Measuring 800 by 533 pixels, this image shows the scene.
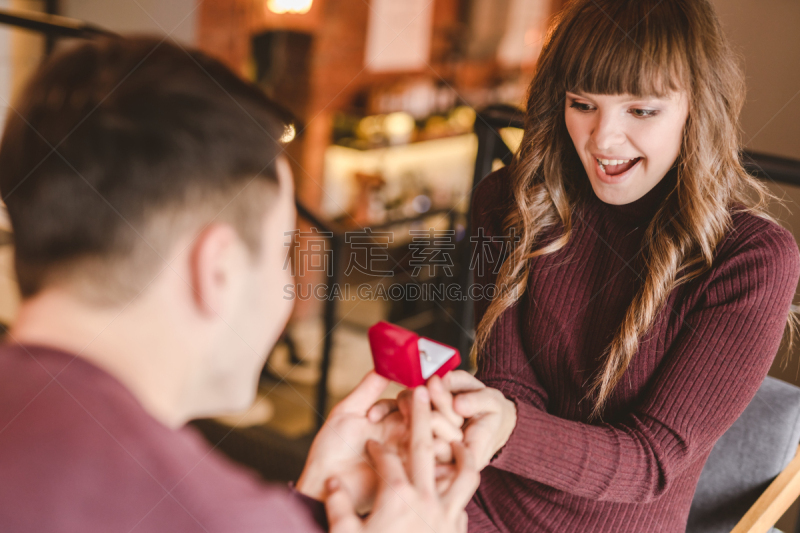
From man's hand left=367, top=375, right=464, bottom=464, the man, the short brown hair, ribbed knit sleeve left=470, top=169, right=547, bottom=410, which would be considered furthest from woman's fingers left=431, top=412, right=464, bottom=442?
the short brown hair

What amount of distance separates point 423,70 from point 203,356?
4429 millimetres

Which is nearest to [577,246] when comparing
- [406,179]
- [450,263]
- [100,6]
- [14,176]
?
[14,176]

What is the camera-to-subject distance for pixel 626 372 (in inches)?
47.6

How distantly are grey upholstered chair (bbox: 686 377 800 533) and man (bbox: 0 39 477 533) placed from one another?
3.37 feet

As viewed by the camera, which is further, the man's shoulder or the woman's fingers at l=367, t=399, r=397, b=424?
the woman's fingers at l=367, t=399, r=397, b=424

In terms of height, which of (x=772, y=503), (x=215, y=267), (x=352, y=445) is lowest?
(x=772, y=503)

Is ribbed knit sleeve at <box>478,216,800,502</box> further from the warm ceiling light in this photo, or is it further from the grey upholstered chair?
the warm ceiling light

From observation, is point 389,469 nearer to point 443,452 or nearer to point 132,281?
point 443,452

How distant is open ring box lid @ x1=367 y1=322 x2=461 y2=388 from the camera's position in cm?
102

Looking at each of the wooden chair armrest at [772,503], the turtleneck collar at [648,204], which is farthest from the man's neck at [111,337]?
the wooden chair armrest at [772,503]

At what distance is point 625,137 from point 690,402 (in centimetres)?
46

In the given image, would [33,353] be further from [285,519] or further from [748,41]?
[748,41]

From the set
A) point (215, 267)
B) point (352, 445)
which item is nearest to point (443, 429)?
point (352, 445)

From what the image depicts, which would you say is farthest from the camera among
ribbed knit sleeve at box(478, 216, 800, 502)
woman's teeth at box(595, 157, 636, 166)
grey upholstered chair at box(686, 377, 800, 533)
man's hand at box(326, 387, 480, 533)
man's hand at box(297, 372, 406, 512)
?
grey upholstered chair at box(686, 377, 800, 533)
